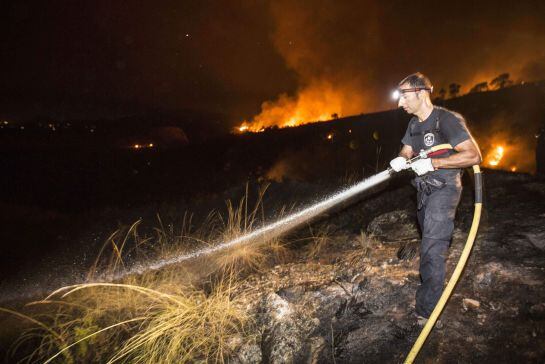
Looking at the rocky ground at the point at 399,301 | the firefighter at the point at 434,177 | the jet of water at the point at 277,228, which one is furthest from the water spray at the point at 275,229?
the firefighter at the point at 434,177

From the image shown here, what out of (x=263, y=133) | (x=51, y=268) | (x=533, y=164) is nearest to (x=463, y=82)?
(x=533, y=164)

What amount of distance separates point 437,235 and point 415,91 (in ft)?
4.34

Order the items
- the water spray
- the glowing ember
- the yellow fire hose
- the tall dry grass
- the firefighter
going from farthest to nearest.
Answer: the glowing ember < the water spray < the tall dry grass < the firefighter < the yellow fire hose

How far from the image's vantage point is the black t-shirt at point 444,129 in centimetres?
245

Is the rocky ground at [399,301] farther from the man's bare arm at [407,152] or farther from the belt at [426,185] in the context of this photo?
the man's bare arm at [407,152]

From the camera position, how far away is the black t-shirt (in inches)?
96.3

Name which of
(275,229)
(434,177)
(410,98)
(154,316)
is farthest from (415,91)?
(275,229)

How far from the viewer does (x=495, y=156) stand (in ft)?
36.3

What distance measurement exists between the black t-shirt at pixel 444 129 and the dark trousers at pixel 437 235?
0.20 meters

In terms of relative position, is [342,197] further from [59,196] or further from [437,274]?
[59,196]

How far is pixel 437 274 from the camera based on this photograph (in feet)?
8.55

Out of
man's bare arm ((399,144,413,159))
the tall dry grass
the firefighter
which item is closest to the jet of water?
the tall dry grass

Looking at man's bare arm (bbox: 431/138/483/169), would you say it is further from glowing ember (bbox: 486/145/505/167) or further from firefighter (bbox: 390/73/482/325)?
glowing ember (bbox: 486/145/505/167)

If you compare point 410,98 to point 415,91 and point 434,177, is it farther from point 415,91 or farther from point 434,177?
point 434,177
